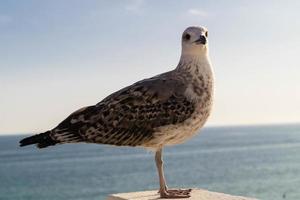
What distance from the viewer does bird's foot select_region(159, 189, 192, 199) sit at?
7691 mm

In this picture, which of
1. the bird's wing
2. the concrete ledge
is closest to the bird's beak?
the bird's wing

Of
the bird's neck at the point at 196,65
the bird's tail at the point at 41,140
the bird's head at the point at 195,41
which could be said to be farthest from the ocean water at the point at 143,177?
the bird's head at the point at 195,41

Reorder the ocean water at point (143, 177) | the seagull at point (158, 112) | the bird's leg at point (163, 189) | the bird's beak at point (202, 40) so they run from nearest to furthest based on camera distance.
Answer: the bird's beak at point (202, 40) → the seagull at point (158, 112) → the bird's leg at point (163, 189) → the ocean water at point (143, 177)

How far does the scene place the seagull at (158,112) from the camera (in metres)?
7.50

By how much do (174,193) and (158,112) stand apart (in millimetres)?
1045

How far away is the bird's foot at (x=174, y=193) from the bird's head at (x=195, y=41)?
67.1 inches

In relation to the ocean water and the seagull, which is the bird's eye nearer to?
the seagull

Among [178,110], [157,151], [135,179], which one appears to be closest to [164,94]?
[178,110]

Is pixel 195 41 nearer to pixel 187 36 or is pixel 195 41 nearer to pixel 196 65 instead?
pixel 187 36

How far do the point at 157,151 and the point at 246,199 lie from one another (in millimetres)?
1271

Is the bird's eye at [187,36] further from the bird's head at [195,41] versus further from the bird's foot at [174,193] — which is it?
the bird's foot at [174,193]

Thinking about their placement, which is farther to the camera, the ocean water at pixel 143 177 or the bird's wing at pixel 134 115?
the ocean water at pixel 143 177

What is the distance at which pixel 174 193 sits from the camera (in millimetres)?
7777

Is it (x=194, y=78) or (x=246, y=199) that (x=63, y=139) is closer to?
(x=194, y=78)
